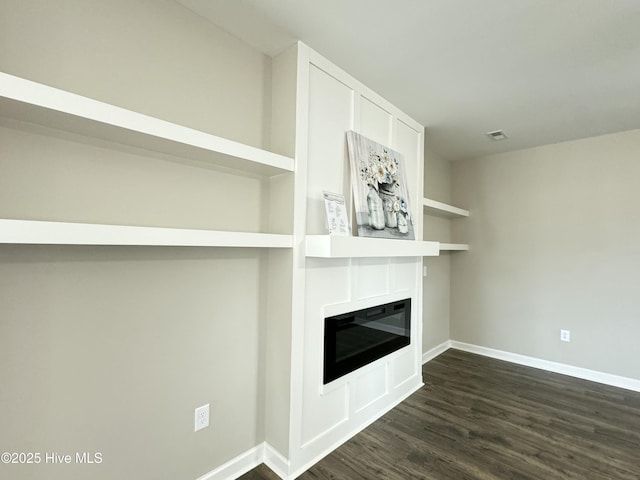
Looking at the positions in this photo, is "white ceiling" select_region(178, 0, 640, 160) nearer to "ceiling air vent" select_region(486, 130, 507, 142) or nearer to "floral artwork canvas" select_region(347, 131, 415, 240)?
"ceiling air vent" select_region(486, 130, 507, 142)

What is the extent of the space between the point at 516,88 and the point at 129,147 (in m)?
2.72

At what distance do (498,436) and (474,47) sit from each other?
2.71 meters

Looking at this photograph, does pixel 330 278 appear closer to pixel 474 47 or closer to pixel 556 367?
pixel 474 47

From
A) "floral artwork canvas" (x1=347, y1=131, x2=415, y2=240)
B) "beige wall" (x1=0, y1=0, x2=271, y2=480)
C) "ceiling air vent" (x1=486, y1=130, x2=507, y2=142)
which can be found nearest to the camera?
"beige wall" (x1=0, y1=0, x2=271, y2=480)

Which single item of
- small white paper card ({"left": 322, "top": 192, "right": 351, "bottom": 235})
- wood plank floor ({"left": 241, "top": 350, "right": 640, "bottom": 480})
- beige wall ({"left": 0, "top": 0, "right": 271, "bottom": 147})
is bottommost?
wood plank floor ({"left": 241, "top": 350, "right": 640, "bottom": 480})

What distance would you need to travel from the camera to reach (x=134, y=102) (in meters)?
1.47

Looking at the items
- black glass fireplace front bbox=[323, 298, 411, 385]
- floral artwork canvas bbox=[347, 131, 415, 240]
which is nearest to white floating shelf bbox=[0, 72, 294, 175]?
floral artwork canvas bbox=[347, 131, 415, 240]

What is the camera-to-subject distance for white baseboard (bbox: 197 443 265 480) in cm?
178

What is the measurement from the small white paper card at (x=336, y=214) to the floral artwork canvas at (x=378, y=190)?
0.17 meters

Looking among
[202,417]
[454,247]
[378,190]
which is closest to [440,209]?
[454,247]

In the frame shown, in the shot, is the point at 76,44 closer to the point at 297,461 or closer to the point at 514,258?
the point at 297,461

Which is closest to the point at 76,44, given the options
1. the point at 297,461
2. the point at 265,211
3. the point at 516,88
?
the point at 265,211

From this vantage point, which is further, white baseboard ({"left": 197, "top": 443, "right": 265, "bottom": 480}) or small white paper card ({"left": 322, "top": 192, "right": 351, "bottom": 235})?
small white paper card ({"left": 322, "top": 192, "right": 351, "bottom": 235})

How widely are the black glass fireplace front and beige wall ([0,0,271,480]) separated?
0.48 metres
